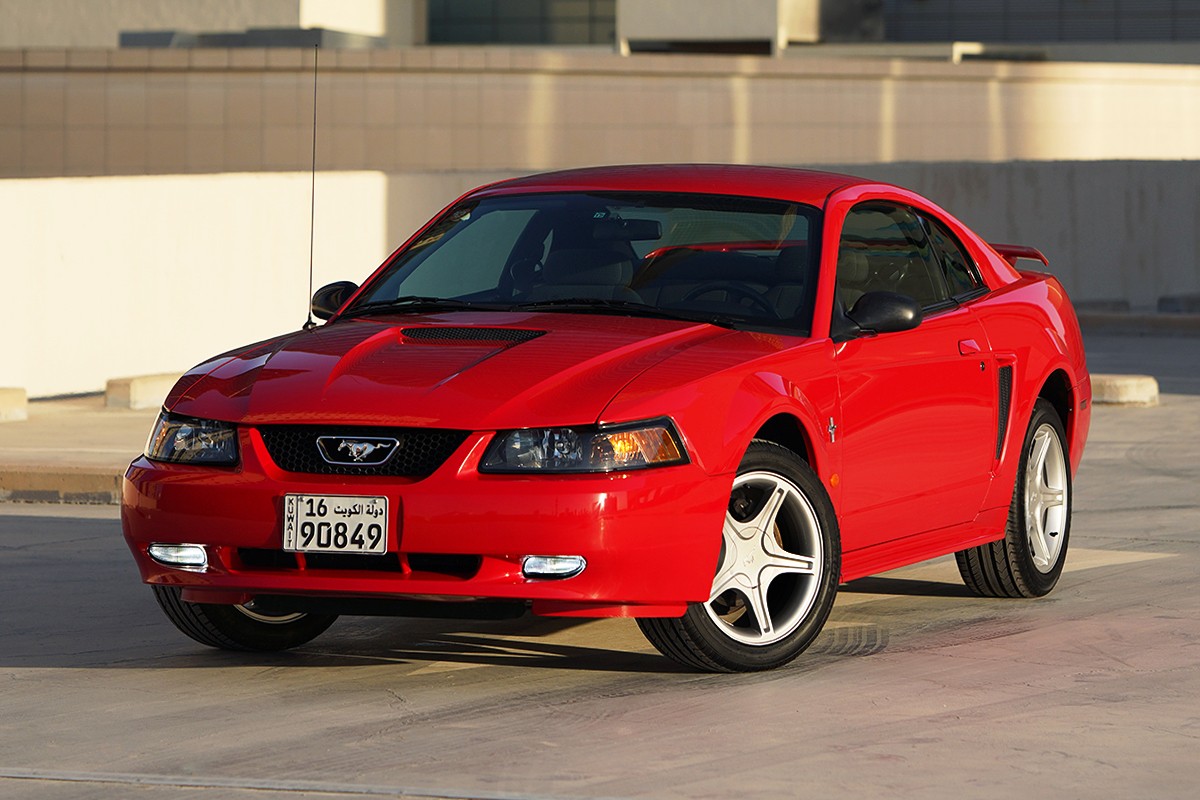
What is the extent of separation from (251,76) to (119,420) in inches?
776

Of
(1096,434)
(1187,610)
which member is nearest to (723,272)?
(1187,610)

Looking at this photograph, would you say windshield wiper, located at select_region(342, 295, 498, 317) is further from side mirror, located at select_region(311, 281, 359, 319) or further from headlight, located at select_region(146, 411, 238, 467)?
headlight, located at select_region(146, 411, 238, 467)

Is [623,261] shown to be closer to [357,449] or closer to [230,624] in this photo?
[357,449]

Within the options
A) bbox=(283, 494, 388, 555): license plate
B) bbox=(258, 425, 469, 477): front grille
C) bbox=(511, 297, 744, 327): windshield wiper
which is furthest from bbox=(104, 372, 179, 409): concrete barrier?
bbox=(283, 494, 388, 555): license plate

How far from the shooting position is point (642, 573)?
6547mm

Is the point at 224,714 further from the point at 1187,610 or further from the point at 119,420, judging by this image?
the point at 119,420

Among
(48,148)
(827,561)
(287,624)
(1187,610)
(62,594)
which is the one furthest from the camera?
(48,148)

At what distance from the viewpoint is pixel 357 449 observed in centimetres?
662

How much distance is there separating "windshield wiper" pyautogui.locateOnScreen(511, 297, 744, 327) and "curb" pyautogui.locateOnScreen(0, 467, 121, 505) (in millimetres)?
4756

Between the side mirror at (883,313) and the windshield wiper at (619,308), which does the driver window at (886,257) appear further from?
the windshield wiper at (619,308)

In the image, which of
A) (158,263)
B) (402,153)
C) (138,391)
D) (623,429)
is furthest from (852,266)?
(402,153)

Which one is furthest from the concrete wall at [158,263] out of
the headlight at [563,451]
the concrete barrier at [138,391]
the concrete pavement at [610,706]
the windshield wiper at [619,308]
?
the headlight at [563,451]

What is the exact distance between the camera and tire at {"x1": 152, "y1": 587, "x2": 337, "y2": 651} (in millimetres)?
7371

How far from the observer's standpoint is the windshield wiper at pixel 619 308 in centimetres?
738
